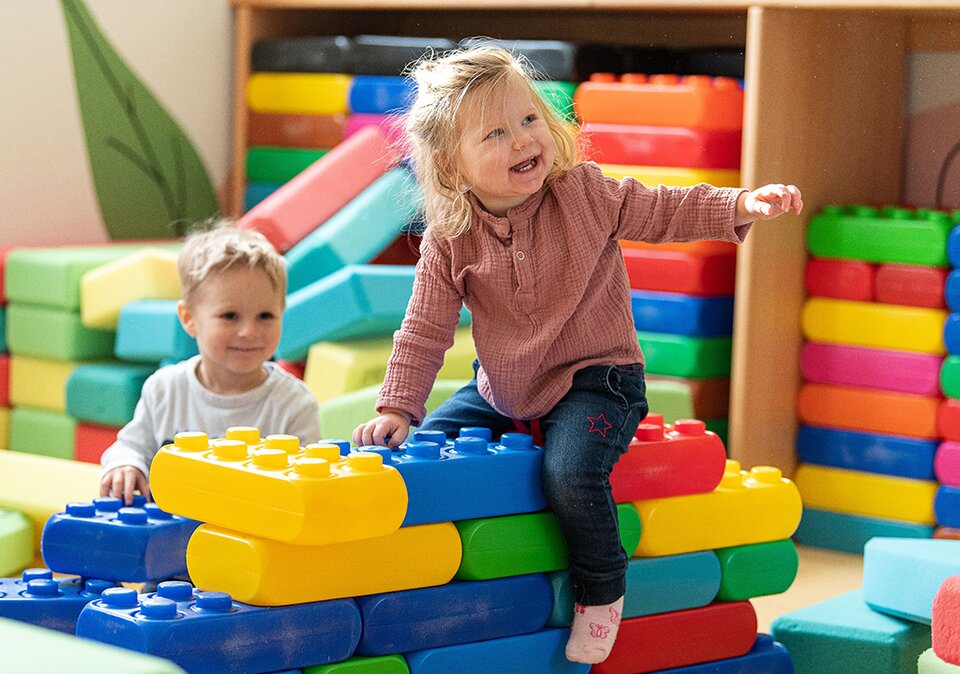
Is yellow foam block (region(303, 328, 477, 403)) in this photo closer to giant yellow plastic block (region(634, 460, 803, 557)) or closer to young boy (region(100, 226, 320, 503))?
young boy (region(100, 226, 320, 503))

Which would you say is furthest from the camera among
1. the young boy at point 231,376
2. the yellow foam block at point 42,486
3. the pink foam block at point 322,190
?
the pink foam block at point 322,190

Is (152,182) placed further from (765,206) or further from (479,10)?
(765,206)

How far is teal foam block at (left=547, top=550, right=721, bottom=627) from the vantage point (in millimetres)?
1601

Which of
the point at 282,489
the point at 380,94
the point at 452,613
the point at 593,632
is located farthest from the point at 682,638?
the point at 380,94

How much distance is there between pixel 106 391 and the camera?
8.49 feet

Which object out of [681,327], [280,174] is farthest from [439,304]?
[280,174]

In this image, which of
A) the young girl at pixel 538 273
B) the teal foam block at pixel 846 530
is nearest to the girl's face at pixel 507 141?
the young girl at pixel 538 273

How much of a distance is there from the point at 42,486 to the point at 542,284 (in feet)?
2.76

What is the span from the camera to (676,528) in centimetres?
164

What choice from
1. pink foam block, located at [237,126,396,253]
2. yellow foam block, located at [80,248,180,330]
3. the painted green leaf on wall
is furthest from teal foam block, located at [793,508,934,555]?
the painted green leaf on wall

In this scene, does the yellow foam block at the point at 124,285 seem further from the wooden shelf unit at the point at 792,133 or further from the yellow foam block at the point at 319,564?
the yellow foam block at the point at 319,564

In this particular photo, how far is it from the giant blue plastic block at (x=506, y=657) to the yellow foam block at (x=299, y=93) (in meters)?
1.63

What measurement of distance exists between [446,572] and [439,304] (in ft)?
0.94

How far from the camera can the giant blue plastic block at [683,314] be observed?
8.21ft
